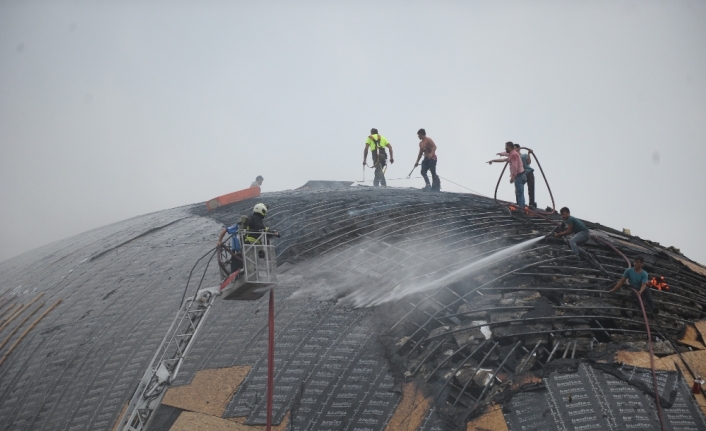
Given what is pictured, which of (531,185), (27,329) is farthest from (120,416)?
(531,185)

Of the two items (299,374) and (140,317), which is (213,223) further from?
(299,374)

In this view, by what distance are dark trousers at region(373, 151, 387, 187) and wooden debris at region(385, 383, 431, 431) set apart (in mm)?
16469

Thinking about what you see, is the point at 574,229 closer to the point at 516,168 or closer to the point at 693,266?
the point at 516,168

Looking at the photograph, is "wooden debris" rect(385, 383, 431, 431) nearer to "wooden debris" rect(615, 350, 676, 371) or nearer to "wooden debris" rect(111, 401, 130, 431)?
"wooden debris" rect(615, 350, 676, 371)

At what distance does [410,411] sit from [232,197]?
1420 centimetres

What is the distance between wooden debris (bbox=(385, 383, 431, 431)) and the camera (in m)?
10.6

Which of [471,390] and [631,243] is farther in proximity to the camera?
[631,243]

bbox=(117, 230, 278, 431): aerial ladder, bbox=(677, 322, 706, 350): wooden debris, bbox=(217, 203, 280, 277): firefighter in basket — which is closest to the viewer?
bbox=(117, 230, 278, 431): aerial ladder

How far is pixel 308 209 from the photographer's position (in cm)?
2009

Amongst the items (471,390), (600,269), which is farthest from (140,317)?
(600,269)

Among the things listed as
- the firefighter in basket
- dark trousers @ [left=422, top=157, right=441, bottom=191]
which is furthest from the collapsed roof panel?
dark trousers @ [left=422, top=157, right=441, bottom=191]

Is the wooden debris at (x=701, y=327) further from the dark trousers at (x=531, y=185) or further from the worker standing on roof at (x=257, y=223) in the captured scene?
the worker standing on roof at (x=257, y=223)

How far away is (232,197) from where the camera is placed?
76.1 ft

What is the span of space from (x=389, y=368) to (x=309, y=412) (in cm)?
177
